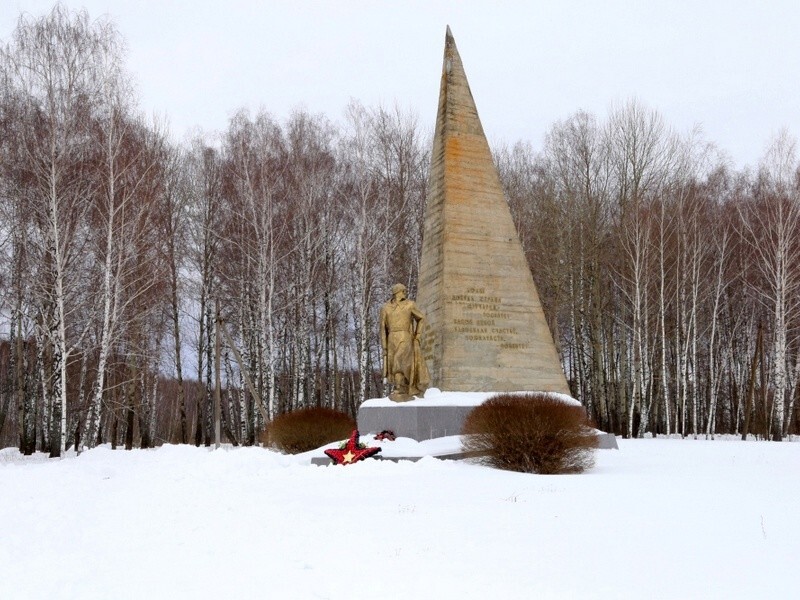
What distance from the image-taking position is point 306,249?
2245 cm

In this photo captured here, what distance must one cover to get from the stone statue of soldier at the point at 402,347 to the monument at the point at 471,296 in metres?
0.04

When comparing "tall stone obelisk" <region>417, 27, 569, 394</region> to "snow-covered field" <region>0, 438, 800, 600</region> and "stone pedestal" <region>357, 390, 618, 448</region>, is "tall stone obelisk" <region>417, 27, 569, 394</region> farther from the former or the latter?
"snow-covered field" <region>0, 438, 800, 600</region>

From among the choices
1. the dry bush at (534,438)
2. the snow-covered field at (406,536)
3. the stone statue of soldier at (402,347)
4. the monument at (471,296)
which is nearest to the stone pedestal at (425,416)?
the monument at (471,296)

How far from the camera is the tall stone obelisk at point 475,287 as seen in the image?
12742 mm

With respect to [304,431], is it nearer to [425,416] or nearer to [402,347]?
[402,347]

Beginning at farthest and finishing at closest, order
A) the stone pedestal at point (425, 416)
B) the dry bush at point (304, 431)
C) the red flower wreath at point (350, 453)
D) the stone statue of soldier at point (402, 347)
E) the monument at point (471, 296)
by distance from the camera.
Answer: the dry bush at point (304, 431) < the monument at point (471, 296) < the stone statue of soldier at point (402, 347) < the stone pedestal at point (425, 416) < the red flower wreath at point (350, 453)

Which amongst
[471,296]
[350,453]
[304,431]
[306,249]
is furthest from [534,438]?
[306,249]

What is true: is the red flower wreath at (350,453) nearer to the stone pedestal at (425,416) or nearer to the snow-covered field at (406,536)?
the snow-covered field at (406,536)

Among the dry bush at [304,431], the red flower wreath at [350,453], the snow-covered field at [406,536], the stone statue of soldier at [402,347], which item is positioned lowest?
the dry bush at [304,431]

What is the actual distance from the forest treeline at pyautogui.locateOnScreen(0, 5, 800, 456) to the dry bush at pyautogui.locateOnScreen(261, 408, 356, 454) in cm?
308

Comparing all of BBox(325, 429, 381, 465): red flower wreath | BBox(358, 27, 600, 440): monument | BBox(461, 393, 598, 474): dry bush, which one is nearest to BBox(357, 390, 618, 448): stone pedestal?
BBox(358, 27, 600, 440): monument

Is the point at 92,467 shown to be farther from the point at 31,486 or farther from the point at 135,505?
the point at 135,505

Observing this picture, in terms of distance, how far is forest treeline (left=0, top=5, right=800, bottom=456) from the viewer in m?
17.1

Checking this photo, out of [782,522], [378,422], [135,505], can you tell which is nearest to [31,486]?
[135,505]
